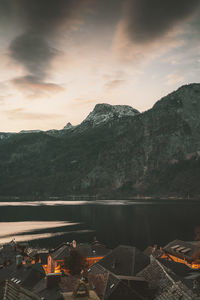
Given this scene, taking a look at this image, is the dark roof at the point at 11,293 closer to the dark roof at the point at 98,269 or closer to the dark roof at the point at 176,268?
the dark roof at the point at 176,268

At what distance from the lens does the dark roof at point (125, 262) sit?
2041 inches

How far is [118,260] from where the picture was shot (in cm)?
5762

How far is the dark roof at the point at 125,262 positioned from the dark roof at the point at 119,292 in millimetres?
12320

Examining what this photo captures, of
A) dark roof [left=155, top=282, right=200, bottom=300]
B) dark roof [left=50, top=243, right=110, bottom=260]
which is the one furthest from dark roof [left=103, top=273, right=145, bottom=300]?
dark roof [left=50, top=243, right=110, bottom=260]

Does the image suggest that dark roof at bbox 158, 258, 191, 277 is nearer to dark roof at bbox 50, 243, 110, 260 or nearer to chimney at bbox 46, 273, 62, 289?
chimney at bbox 46, 273, 62, 289

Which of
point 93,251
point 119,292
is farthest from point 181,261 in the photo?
point 119,292

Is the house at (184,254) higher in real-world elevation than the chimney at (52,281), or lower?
lower

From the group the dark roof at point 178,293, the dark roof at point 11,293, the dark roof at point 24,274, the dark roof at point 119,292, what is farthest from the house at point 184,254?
the dark roof at point 11,293

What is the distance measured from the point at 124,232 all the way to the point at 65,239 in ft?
97.8

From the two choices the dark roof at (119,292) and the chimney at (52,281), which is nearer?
the dark roof at (119,292)

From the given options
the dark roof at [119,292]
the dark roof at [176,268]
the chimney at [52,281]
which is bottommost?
the dark roof at [176,268]

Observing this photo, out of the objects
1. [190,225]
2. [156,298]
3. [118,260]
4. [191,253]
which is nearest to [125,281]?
[156,298]

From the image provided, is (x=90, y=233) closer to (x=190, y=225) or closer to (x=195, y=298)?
(x=190, y=225)

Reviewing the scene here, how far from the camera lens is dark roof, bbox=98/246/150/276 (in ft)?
170
